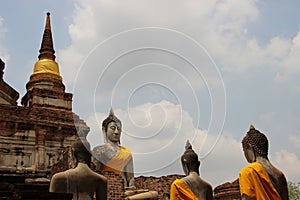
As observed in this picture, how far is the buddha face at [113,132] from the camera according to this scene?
12320 mm

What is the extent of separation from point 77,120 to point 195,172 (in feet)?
45.6

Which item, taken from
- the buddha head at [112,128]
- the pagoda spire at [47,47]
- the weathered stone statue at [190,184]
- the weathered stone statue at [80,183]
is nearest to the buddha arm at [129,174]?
the buddha head at [112,128]

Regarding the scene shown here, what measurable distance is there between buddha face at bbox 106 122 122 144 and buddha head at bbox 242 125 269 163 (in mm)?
7361

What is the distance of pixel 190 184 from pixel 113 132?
640 centimetres

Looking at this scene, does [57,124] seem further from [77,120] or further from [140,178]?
[140,178]

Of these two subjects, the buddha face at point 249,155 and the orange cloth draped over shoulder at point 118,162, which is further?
the orange cloth draped over shoulder at point 118,162

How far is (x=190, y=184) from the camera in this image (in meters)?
6.23

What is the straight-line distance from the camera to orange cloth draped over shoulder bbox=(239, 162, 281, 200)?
4.68 m

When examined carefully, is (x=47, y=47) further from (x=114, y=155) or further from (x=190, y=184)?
(x=190, y=184)

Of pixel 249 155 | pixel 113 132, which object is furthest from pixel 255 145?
pixel 113 132

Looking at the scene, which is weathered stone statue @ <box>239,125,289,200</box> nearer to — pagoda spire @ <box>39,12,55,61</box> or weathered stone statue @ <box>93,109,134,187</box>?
weathered stone statue @ <box>93,109,134,187</box>

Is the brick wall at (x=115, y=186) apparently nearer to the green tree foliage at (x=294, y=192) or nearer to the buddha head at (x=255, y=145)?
the buddha head at (x=255, y=145)

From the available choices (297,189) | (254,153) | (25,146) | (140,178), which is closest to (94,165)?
(140,178)

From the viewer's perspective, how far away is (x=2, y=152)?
→ 59.4 feet
